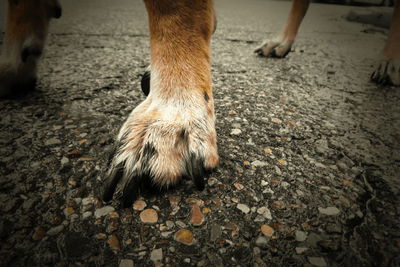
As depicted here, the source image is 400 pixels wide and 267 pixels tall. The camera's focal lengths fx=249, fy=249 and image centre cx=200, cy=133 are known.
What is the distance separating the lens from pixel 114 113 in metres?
1.32

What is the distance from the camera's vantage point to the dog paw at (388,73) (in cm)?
193

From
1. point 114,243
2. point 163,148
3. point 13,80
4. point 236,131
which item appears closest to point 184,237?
point 114,243

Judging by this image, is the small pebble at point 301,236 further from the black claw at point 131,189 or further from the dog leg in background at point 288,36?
the dog leg in background at point 288,36

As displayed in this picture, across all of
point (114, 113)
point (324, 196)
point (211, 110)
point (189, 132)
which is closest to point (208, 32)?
point (211, 110)

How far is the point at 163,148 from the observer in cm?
85

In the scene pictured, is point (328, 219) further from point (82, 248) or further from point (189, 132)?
point (82, 248)

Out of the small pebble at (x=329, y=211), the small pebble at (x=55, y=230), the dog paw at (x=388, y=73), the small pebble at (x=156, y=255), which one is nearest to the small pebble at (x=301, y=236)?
the small pebble at (x=329, y=211)

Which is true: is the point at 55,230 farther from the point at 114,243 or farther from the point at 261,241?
the point at 261,241

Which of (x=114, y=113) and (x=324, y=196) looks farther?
(x=114, y=113)

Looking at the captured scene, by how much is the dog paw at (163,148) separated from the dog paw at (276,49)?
1903 mm

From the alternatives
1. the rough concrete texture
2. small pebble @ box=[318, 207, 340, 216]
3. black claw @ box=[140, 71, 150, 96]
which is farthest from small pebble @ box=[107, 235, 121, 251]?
black claw @ box=[140, 71, 150, 96]

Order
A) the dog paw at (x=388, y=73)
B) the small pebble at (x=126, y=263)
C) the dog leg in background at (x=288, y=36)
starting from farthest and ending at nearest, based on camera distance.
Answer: the dog leg in background at (x=288, y=36), the dog paw at (x=388, y=73), the small pebble at (x=126, y=263)

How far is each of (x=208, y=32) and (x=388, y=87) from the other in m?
1.66

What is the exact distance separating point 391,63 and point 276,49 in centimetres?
101
